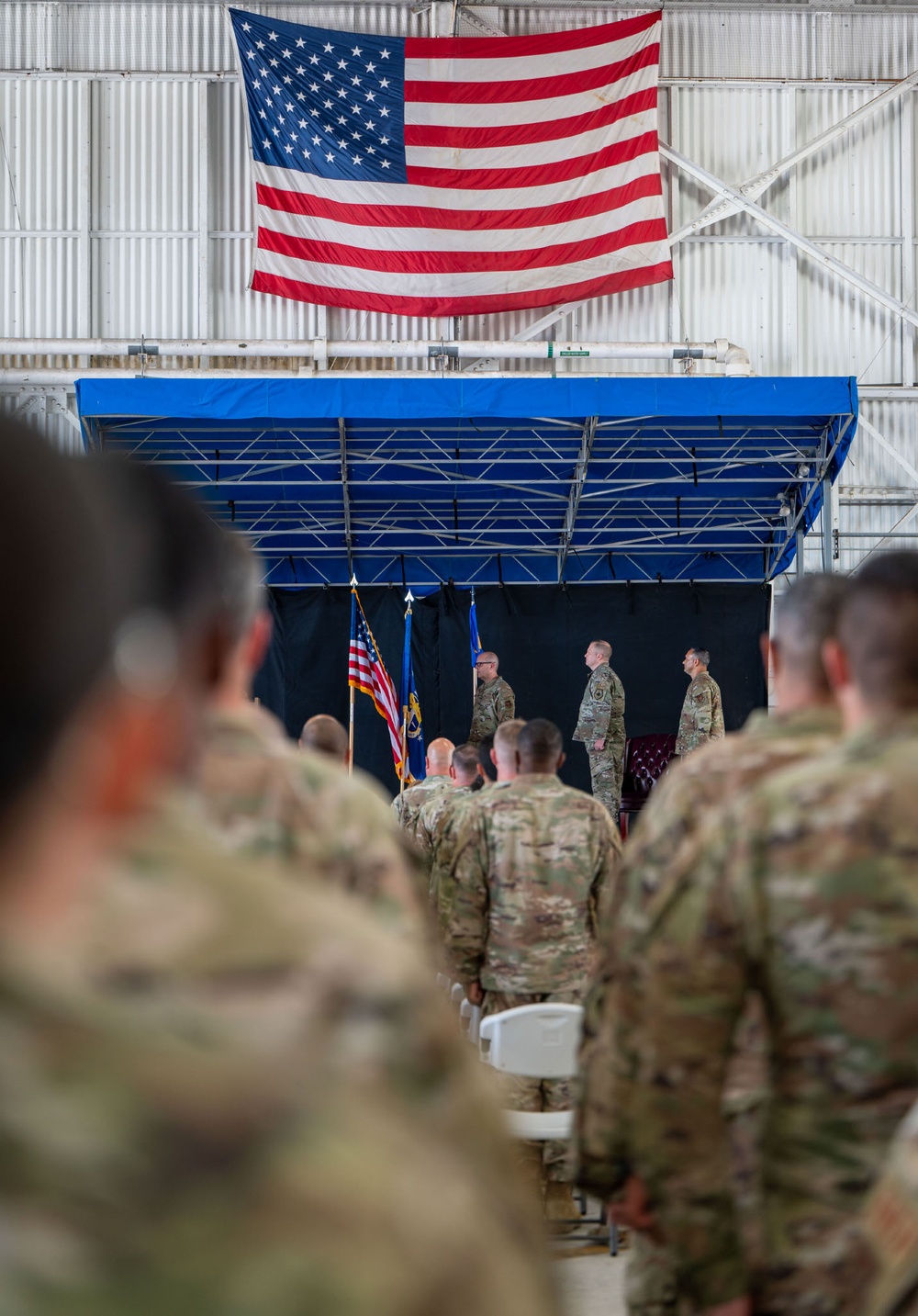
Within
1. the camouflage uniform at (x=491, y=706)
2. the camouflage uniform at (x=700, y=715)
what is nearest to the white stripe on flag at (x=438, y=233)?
the camouflage uniform at (x=491, y=706)

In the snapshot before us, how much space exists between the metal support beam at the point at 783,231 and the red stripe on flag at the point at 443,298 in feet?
5.88

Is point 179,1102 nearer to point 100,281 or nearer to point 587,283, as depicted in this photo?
point 587,283

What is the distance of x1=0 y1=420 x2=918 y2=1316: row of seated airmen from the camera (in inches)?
19.0

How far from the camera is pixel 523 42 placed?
53.8 ft

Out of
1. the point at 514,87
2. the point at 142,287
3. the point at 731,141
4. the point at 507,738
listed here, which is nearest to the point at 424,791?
the point at 507,738

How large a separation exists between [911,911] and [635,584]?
15.0 meters

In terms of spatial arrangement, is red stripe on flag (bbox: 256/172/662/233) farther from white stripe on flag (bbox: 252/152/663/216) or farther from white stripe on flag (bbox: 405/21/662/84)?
white stripe on flag (bbox: 405/21/662/84)

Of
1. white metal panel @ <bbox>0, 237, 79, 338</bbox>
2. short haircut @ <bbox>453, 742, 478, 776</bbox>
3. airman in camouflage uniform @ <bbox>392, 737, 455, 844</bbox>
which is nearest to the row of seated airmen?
short haircut @ <bbox>453, 742, 478, 776</bbox>

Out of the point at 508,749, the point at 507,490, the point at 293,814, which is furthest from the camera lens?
the point at 507,490

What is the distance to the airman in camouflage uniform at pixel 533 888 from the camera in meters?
5.03

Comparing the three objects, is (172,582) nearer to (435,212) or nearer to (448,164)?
(435,212)

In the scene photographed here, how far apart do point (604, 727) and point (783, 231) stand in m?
7.46

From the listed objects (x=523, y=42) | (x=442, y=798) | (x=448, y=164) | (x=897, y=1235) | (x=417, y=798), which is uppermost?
(x=523, y=42)

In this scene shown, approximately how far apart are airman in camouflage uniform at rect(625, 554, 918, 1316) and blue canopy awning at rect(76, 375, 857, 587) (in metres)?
11.1
